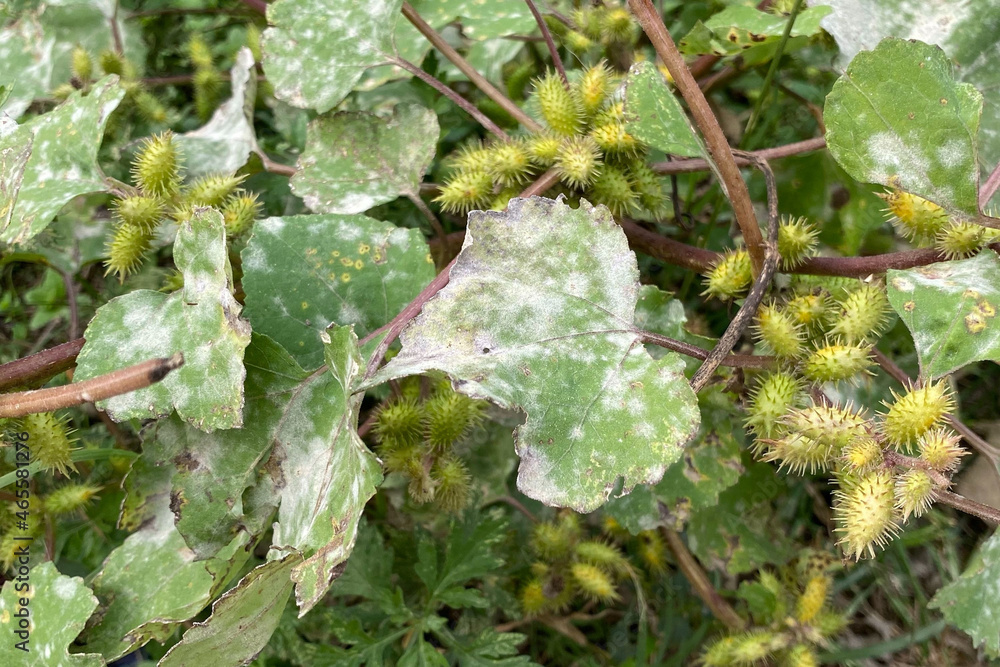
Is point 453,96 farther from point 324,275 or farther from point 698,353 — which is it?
point 698,353

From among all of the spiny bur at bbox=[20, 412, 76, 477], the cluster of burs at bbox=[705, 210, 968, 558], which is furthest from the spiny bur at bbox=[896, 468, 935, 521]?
the spiny bur at bbox=[20, 412, 76, 477]

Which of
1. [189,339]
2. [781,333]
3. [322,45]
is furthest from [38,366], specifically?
[781,333]

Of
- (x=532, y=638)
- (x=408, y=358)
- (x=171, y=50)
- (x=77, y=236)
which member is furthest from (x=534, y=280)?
(x=171, y=50)

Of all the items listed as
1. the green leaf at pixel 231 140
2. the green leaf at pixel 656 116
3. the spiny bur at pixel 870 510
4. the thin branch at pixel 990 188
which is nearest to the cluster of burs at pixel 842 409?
the spiny bur at pixel 870 510

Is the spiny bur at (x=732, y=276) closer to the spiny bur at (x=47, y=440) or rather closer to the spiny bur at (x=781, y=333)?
the spiny bur at (x=781, y=333)

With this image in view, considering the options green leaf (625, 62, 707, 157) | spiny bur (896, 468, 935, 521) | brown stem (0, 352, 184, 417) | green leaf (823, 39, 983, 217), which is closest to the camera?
brown stem (0, 352, 184, 417)

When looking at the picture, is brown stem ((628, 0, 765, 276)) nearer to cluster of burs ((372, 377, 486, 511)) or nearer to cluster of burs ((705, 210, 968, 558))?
cluster of burs ((705, 210, 968, 558))
